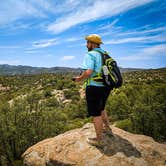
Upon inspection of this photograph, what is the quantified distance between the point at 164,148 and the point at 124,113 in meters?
7.43

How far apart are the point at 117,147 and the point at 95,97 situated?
1.40m

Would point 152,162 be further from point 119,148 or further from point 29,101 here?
point 29,101

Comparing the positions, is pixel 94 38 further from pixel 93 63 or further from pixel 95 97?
pixel 95 97

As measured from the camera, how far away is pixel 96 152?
538 cm

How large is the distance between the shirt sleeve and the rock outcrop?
1.90 metres

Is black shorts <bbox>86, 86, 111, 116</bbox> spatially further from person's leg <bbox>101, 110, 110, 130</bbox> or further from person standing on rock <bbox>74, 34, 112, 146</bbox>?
person's leg <bbox>101, 110, 110, 130</bbox>

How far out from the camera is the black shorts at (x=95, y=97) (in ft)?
16.2

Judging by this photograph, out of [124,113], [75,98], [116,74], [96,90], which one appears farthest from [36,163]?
[75,98]

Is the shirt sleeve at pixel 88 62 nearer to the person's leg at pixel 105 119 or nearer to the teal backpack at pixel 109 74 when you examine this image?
the teal backpack at pixel 109 74

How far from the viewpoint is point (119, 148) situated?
18.1 ft

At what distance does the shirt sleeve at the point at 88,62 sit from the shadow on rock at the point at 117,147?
6.20 ft

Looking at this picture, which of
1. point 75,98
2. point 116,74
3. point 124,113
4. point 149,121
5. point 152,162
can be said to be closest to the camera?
point 116,74

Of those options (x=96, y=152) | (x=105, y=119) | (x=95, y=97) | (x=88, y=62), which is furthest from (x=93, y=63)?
(x=96, y=152)

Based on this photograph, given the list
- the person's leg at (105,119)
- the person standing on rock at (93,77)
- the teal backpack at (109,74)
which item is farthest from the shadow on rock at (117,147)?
the teal backpack at (109,74)
